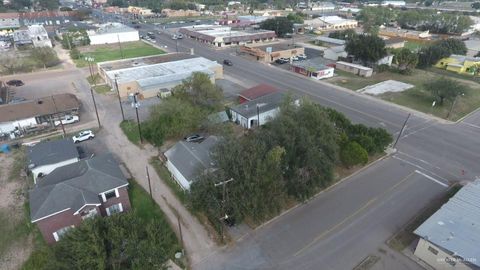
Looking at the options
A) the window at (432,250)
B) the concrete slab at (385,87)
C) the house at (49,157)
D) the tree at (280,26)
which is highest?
the tree at (280,26)

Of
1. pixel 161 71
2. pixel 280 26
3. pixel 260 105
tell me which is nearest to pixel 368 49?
pixel 260 105

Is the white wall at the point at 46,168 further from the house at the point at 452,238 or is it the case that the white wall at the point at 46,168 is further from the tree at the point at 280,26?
the tree at the point at 280,26

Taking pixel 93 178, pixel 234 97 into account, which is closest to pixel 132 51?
pixel 234 97

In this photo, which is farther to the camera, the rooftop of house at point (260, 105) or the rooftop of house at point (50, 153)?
the rooftop of house at point (260, 105)

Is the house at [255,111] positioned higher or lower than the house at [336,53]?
lower

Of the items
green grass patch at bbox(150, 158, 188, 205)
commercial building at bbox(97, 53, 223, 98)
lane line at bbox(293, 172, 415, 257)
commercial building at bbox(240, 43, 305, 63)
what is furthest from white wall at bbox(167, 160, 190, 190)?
commercial building at bbox(240, 43, 305, 63)

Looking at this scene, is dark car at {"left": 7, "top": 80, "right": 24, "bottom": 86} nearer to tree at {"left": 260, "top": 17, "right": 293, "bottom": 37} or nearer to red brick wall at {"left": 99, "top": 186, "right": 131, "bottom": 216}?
red brick wall at {"left": 99, "top": 186, "right": 131, "bottom": 216}

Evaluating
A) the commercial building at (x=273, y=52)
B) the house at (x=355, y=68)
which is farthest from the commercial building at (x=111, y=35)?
the house at (x=355, y=68)
